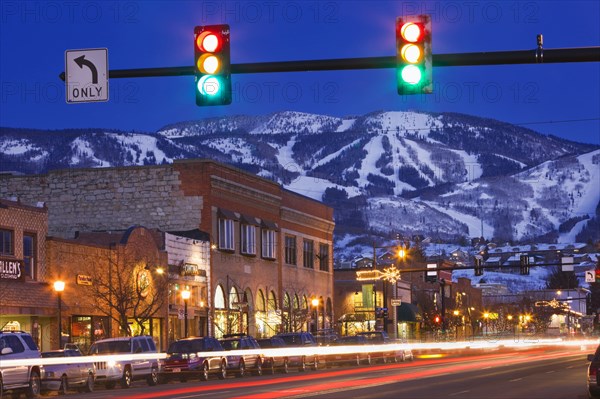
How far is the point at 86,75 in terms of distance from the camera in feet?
72.1

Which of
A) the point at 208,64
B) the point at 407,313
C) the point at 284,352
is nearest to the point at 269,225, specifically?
the point at 284,352

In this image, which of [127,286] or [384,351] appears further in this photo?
[384,351]

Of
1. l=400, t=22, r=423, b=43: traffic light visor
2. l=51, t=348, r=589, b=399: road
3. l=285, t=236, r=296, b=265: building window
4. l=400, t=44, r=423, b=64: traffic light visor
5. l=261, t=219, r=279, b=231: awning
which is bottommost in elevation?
l=51, t=348, r=589, b=399: road

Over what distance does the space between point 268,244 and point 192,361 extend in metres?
33.6

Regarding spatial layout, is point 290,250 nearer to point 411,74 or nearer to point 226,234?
point 226,234

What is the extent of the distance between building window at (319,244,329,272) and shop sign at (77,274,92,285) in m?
38.7

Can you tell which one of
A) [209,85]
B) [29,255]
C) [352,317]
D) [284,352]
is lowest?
[284,352]

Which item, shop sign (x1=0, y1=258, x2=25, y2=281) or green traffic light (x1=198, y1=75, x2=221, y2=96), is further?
shop sign (x1=0, y1=258, x2=25, y2=281)

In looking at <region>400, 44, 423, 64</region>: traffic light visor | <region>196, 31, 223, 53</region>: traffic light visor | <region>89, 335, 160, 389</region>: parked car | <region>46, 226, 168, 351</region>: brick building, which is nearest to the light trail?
<region>89, 335, 160, 389</region>: parked car

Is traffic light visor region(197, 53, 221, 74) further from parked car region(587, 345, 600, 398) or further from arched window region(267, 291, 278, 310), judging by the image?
arched window region(267, 291, 278, 310)

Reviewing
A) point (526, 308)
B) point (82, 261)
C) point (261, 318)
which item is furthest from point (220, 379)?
point (526, 308)

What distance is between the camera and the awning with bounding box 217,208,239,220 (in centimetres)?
7200

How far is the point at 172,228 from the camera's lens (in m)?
71.8

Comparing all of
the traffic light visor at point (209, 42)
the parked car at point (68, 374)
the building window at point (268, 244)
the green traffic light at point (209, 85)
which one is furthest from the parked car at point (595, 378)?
the building window at point (268, 244)
